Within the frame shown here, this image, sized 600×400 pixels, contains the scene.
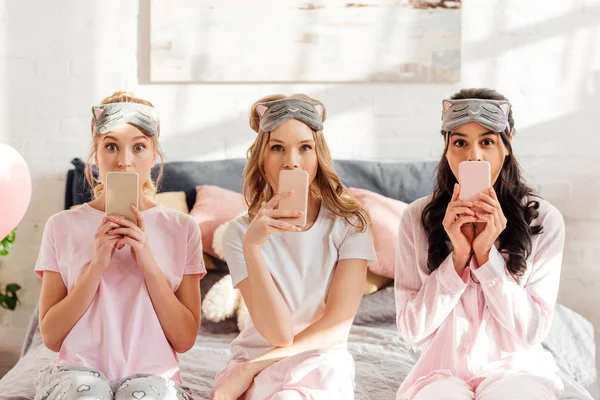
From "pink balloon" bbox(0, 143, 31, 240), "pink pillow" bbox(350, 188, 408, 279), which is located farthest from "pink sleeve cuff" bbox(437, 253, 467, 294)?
"pink balloon" bbox(0, 143, 31, 240)

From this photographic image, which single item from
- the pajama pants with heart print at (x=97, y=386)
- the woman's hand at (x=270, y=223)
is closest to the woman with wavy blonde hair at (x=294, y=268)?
the woman's hand at (x=270, y=223)

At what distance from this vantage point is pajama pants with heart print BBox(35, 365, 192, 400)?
4.69 ft

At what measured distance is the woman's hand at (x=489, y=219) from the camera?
1583 millimetres

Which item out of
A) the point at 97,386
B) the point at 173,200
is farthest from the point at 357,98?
the point at 97,386

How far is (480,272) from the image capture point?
5.33ft

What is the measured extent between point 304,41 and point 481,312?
5.60 feet

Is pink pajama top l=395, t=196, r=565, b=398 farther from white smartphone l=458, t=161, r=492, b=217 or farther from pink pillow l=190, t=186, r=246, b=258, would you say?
pink pillow l=190, t=186, r=246, b=258

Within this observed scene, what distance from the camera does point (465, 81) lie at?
3.10 metres

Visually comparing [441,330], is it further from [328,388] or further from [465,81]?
[465,81]

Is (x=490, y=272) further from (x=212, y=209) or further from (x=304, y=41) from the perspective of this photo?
(x=304, y=41)

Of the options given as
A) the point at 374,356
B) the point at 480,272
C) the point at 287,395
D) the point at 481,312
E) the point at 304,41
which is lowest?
the point at 374,356

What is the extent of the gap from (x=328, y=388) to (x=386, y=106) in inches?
70.7

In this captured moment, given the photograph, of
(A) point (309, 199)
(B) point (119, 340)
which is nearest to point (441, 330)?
(A) point (309, 199)

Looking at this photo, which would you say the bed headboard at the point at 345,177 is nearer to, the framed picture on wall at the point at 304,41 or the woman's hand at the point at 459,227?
the framed picture on wall at the point at 304,41
